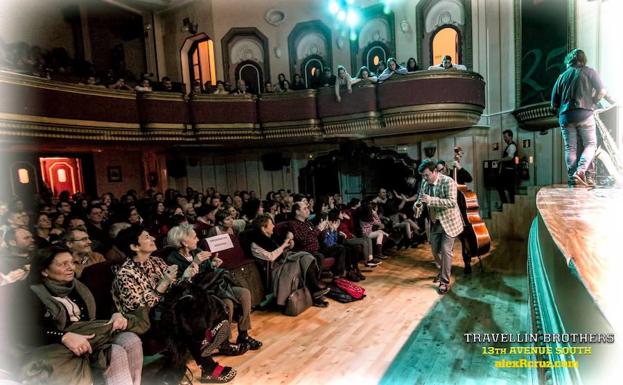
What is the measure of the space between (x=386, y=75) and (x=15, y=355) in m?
7.02

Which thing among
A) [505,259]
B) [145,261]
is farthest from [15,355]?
[505,259]

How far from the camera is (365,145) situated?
914 cm

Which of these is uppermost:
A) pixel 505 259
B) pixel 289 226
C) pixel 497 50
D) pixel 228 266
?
pixel 497 50

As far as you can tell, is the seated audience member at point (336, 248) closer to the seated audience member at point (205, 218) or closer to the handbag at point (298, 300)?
the handbag at point (298, 300)

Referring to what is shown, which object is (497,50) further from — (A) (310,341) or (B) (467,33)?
(A) (310,341)

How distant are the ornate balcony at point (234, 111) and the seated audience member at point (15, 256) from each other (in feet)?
13.6

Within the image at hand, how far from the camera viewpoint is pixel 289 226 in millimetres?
4172

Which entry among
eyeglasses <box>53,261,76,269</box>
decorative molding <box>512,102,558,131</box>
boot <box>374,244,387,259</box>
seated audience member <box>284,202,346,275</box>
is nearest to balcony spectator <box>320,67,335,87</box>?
decorative molding <box>512,102,558,131</box>

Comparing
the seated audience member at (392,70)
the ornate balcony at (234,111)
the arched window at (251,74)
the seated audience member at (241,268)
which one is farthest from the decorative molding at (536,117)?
the arched window at (251,74)

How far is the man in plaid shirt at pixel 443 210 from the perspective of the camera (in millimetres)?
3900

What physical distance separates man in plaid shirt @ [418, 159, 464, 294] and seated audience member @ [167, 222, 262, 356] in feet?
7.68

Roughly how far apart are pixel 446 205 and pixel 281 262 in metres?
2.07

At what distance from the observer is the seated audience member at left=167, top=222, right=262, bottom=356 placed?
9.14ft

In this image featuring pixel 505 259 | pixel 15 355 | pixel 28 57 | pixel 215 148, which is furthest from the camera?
pixel 215 148
